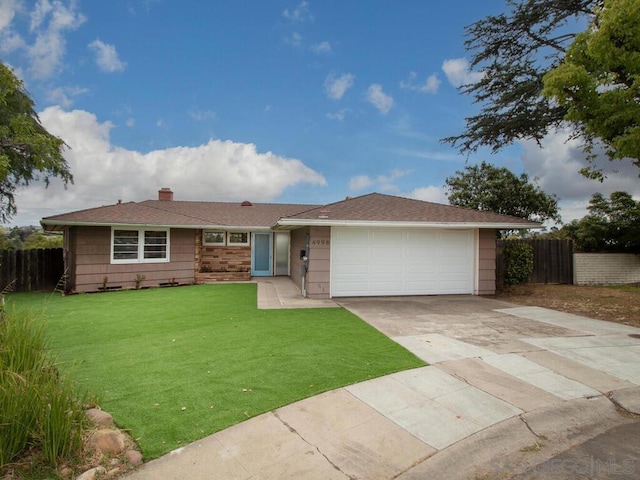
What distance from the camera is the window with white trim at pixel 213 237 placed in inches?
626

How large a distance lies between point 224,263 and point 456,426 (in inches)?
541

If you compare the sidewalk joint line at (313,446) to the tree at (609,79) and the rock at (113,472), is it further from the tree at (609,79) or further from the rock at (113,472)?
the tree at (609,79)

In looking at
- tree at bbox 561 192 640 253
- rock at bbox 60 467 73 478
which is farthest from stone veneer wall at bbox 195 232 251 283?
tree at bbox 561 192 640 253

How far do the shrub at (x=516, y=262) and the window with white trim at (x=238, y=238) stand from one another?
1114 centimetres

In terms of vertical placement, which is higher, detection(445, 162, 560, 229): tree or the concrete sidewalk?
detection(445, 162, 560, 229): tree

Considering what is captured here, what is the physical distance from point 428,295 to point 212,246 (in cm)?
959

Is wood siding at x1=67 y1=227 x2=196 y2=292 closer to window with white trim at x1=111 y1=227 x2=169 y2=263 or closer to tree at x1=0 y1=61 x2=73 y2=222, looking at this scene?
window with white trim at x1=111 y1=227 x2=169 y2=263

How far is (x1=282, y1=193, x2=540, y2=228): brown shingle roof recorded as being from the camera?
1046cm

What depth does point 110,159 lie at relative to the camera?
59.0 feet

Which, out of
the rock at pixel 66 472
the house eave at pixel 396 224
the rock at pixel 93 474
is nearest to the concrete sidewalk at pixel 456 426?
the rock at pixel 93 474

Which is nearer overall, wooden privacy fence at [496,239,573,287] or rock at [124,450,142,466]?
rock at [124,450,142,466]

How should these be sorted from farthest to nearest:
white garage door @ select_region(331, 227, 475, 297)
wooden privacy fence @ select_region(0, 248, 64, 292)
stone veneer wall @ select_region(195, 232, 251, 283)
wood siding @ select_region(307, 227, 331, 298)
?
stone veneer wall @ select_region(195, 232, 251, 283) → wooden privacy fence @ select_region(0, 248, 64, 292) → white garage door @ select_region(331, 227, 475, 297) → wood siding @ select_region(307, 227, 331, 298)

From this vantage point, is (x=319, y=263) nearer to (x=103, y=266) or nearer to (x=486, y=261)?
(x=486, y=261)

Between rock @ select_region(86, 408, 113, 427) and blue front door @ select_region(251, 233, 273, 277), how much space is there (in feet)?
46.5
